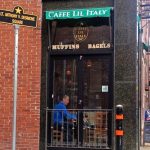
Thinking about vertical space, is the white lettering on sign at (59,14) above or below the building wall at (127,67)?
above

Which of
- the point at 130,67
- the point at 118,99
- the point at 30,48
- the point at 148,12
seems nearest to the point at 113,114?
the point at 118,99

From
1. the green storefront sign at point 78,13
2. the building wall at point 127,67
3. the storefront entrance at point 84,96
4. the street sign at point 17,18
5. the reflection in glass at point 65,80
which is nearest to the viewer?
the street sign at point 17,18

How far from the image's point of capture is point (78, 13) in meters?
11.3

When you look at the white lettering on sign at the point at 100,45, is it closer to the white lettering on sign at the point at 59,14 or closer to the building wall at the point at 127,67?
the building wall at the point at 127,67

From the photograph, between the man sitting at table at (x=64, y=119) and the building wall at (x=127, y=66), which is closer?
the building wall at (x=127, y=66)

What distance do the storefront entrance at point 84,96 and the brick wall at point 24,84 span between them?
0.43 meters

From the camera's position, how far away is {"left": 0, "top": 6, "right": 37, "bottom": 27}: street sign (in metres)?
8.10

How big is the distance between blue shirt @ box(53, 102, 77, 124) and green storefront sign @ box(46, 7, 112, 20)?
2.24 m

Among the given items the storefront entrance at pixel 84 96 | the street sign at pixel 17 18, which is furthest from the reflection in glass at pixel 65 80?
the street sign at pixel 17 18

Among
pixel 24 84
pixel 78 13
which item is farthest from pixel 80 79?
pixel 78 13

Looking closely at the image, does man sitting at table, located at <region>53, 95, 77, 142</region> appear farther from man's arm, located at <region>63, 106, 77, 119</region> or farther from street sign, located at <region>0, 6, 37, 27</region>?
street sign, located at <region>0, 6, 37, 27</region>

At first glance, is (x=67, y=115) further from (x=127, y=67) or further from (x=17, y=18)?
(x=17, y=18)

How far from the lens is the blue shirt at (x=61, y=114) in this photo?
37.9 feet

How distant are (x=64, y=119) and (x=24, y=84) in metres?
1.38
